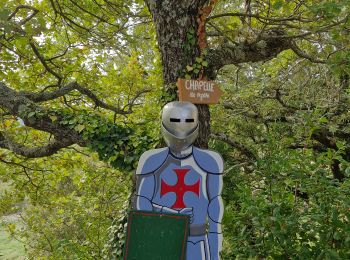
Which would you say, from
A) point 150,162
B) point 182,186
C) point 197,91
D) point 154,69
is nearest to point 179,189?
point 182,186

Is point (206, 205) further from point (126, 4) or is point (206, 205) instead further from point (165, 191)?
point (126, 4)

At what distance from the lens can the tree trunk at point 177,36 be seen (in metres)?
2.83

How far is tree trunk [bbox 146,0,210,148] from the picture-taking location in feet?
9.29

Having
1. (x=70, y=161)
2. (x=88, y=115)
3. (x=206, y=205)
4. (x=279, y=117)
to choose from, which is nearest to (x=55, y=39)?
(x=70, y=161)

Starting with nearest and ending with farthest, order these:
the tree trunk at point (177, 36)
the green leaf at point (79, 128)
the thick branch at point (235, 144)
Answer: the tree trunk at point (177, 36) < the green leaf at point (79, 128) < the thick branch at point (235, 144)

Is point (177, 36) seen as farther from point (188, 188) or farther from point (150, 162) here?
point (188, 188)

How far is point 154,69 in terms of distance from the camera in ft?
12.4

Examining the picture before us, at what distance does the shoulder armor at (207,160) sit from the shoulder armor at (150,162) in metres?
0.23

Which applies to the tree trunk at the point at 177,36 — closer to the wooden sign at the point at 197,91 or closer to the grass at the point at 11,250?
the wooden sign at the point at 197,91

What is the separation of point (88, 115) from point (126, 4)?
1892 mm

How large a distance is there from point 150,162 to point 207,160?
1.32 ft

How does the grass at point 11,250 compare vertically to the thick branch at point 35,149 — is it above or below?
below

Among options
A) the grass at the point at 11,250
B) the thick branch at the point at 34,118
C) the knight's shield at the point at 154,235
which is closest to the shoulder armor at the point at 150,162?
the knight's shield at the point at 154,235

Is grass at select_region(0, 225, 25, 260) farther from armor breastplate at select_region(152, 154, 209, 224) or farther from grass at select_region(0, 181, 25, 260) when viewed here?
armor breastplate at select_region(152, 154, 209, 224)
